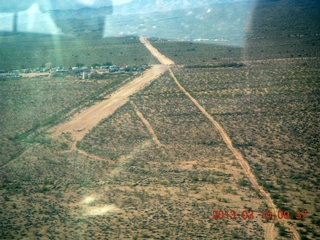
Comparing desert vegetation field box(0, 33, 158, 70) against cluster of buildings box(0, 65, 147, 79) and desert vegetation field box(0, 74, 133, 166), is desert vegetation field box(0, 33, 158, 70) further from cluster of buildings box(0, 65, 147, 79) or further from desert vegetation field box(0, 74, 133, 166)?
desert vegetation field box(0, 74, 133, 166)

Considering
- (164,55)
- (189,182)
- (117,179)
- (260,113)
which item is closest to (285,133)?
(260,113)

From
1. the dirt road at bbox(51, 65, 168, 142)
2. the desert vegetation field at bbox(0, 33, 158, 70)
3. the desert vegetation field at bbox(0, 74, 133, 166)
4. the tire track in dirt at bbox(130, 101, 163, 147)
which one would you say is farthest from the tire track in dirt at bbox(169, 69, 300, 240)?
the desert vegetation field at bbox(0, 33, 158, 70)

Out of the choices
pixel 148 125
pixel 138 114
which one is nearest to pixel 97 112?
pixel 138 114

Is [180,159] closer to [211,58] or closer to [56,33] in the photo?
[211,58]
